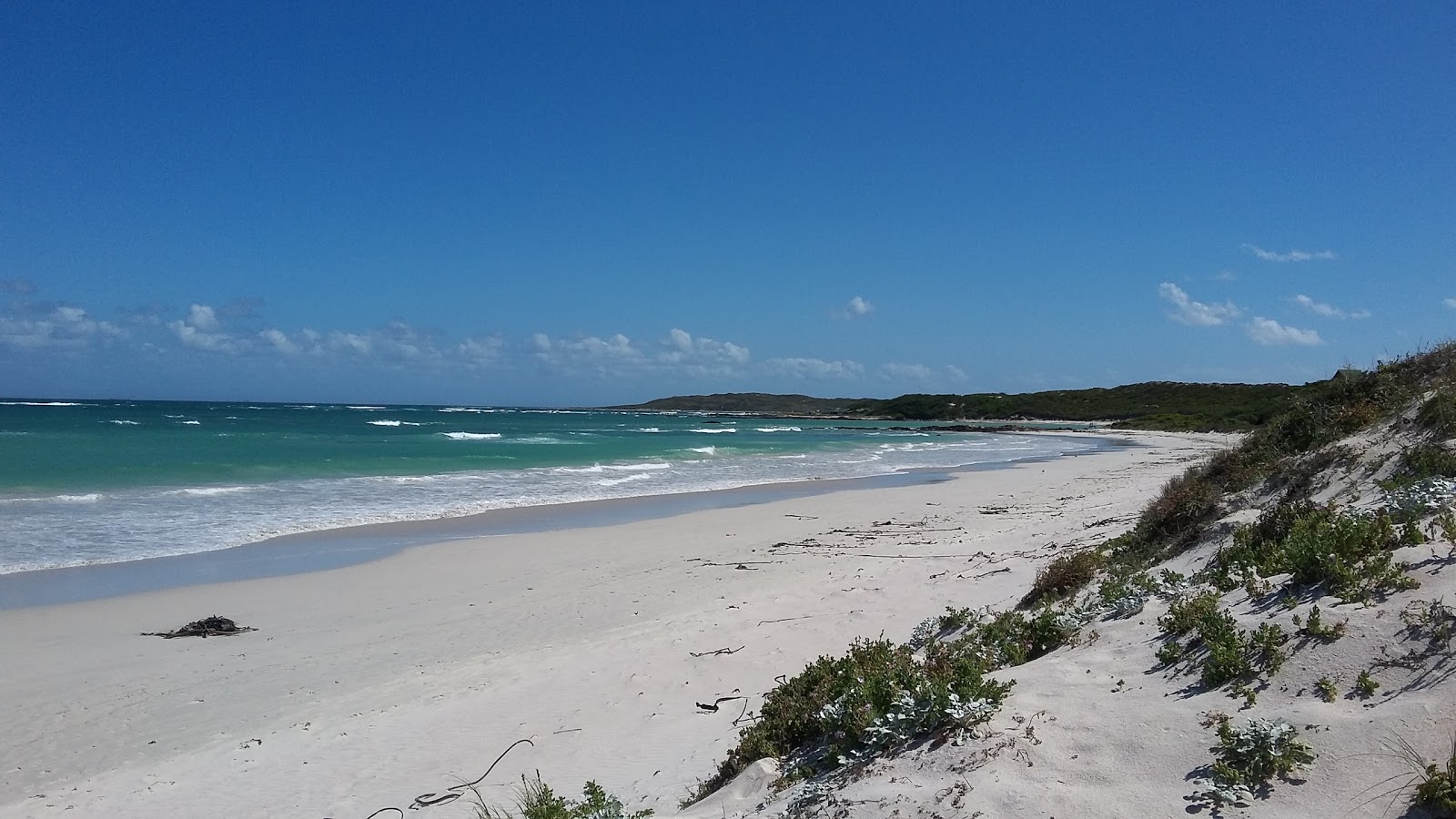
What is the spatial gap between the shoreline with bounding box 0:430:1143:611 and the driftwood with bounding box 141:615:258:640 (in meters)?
2.51

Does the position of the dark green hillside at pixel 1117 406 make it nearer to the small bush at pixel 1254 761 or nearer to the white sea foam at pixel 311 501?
the white sea foam at pixel 311 501

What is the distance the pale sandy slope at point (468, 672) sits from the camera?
546 centimetres

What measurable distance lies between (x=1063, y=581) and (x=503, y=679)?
17.1 feet

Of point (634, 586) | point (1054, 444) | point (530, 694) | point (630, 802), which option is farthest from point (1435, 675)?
point (1054, 444)

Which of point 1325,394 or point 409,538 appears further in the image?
point 409,538

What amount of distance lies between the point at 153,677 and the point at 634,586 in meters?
5.51

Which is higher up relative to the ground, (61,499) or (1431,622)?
(1431,622)

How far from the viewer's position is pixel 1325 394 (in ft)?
31.5

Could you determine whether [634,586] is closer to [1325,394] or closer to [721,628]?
[721,628]

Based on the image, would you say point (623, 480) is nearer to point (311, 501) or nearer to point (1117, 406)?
point (311, 501)

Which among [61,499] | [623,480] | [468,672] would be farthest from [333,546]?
[623,480]

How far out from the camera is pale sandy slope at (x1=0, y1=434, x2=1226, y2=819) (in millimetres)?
5457

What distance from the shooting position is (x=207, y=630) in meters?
9.36

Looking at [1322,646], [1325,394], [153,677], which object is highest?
[1325,394]
